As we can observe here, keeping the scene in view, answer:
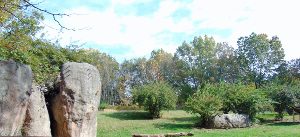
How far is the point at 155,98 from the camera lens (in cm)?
3291

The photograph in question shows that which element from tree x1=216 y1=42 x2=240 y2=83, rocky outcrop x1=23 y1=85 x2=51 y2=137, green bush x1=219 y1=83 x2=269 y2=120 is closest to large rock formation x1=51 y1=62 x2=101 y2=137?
rocky outcrop x1=23 y1=85 x2=51 y2=137

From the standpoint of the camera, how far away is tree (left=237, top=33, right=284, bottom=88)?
58.5m

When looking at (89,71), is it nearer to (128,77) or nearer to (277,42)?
(277,42)

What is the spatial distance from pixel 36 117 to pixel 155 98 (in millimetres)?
21881

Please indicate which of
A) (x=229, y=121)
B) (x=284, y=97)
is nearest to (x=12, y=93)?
(x=229, y=121)

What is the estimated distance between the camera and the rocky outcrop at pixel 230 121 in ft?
81.3

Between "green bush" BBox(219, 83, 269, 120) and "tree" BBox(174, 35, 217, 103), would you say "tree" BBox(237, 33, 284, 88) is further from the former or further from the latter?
"green bush" BBox(219, 83, 269, 120)

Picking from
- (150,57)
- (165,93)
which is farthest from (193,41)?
(165,93)

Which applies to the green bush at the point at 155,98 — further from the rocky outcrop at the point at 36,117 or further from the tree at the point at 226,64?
the tree at the point at 226,64

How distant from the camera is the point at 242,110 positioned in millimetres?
28453

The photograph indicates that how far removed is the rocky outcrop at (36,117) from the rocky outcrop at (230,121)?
15002mm

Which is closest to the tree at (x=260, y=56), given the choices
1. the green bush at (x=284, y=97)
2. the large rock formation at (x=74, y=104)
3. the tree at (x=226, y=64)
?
the tree at (x=226, y=64)

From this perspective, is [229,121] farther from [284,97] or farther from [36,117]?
[36,117]

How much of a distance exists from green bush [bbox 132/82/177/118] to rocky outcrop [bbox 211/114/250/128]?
326 inches
